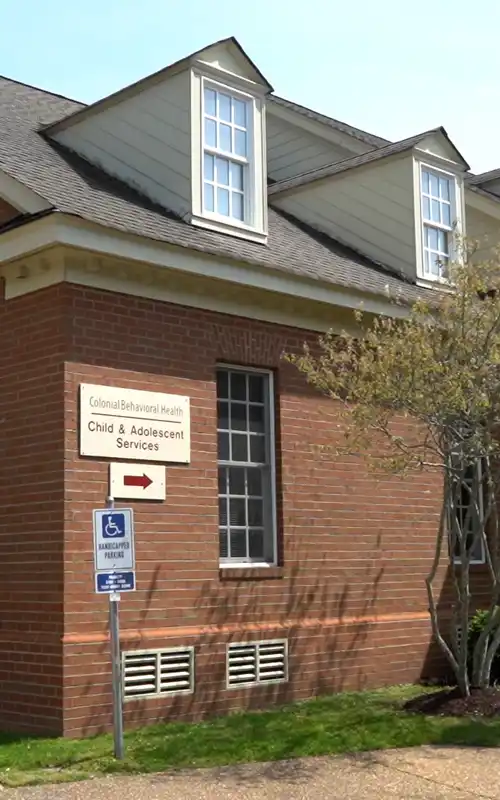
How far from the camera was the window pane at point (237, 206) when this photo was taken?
1236 cm

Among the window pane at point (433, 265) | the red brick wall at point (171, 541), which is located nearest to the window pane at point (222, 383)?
the red brick wall at point (171, 541)

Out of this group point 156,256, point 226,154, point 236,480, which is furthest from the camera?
point 226,154

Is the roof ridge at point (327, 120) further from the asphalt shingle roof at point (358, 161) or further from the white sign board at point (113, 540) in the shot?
the white sign board at point (113, 540)

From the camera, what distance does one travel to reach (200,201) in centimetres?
1180

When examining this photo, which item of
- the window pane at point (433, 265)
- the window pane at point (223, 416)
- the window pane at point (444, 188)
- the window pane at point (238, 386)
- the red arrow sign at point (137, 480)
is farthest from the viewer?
the window pane at point (444, 188)

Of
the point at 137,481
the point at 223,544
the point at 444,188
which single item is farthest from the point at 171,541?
the point at 444,188

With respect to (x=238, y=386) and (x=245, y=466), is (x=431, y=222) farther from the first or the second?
(x=245, y=466)

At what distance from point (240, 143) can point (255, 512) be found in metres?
4.31

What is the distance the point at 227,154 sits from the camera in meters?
12.3

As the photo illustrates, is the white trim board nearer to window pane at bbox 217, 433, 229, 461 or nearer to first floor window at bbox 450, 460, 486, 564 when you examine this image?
window pane at bbox 217, 433, 229, 461

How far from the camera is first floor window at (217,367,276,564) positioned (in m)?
11.4

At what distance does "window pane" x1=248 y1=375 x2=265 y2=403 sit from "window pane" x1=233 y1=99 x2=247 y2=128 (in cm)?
302

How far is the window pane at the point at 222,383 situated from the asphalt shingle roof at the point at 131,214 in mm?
1273

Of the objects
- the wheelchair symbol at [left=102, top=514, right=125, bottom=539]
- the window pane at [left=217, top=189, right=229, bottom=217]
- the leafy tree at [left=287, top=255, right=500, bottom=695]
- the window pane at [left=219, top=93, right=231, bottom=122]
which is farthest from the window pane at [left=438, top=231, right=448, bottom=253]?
the wheelchair symbol at [left=102, top=514, right=125, bottom=539]
